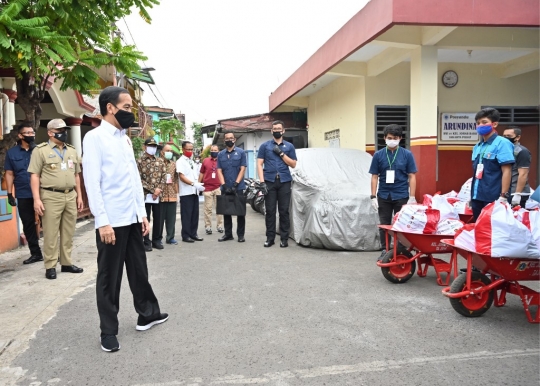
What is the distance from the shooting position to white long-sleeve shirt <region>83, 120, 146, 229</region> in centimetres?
324

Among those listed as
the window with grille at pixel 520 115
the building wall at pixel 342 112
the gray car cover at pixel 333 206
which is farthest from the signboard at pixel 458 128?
the gray car cover at pixel 333 206

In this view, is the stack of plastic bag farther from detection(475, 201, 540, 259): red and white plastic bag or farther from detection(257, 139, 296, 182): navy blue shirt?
detection(257, 139, 296, 182): navy blue shirt

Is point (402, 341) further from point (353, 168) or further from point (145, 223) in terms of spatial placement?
point (353, 168)

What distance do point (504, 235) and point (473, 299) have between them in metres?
0.68

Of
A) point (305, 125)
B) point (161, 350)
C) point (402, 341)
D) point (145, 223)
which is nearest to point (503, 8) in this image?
point (402, 341)

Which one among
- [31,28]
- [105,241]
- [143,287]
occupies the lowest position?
[143,287]

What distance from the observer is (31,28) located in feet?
12.2

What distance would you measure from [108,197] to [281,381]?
5.95ft

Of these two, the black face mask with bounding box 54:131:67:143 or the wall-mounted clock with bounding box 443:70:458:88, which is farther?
the wall-mounted clock with bounding box 443:70:458:88

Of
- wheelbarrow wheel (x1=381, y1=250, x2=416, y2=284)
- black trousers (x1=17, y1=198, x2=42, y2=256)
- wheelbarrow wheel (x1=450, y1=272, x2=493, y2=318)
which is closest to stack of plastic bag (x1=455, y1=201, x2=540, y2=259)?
wheelbarrow wheel (x1=450, y1=272, x2=493, y2=318)

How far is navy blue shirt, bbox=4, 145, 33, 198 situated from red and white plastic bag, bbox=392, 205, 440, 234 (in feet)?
16.4

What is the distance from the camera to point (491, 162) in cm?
466

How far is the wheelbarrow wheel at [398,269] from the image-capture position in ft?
16.2

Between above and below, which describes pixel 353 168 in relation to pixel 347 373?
above
